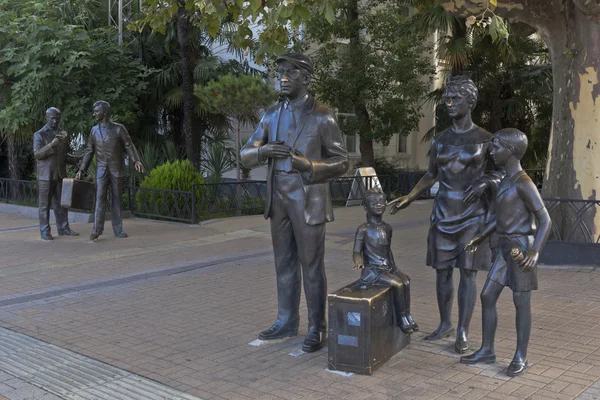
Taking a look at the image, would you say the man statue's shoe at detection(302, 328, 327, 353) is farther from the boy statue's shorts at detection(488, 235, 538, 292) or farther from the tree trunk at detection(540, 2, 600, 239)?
A: the tree trunk at detection(540, 2, 600, 239)

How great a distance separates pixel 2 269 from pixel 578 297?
23.3 ft

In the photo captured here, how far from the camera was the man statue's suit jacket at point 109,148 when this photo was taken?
10828mm

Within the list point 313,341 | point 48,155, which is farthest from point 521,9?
point 48,155

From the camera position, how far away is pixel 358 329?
4.52 meters

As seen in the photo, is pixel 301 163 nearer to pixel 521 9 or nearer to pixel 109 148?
pixel 521 9

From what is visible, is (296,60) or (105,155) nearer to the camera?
(296,60)

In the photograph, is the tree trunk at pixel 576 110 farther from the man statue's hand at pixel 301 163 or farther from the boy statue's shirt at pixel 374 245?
the man statue's hand at pixel 301 163

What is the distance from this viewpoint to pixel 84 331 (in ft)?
19.2

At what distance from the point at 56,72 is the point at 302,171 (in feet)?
38.5

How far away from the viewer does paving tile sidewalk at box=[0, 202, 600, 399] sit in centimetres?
440

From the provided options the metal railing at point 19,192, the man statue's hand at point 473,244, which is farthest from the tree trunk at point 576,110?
the metal railing at point 19,192

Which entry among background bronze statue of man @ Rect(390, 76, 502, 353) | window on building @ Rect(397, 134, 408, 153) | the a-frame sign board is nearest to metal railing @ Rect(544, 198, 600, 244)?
background bronze statue of man @ Rect(390, 76, 502, 353)

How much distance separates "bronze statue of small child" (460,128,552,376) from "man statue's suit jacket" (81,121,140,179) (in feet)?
24.7

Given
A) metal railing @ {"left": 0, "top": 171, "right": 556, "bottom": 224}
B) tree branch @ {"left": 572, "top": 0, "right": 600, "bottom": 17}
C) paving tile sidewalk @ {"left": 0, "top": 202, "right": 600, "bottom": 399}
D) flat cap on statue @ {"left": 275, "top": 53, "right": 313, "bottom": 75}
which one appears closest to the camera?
paving tile sidewalk @ {"left": 0, "top": 202, "right": 600, "bottom": 399}
